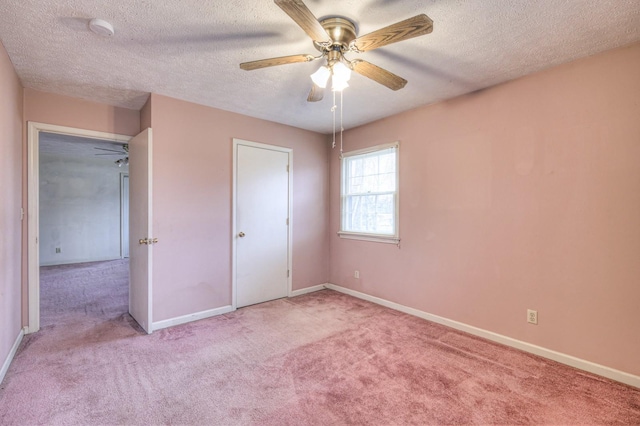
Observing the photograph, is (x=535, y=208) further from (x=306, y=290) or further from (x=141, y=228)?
(x=141, y=228)

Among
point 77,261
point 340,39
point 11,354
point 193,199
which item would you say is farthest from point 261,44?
point 77,261

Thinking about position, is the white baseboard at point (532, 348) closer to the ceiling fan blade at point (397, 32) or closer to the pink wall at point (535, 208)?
the pink wall at point (535, 208)

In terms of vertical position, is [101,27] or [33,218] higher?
[101,27]

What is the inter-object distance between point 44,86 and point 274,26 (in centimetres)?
248

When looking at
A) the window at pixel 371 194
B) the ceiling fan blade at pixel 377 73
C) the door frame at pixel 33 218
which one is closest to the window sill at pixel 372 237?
the window at pixel 371 194

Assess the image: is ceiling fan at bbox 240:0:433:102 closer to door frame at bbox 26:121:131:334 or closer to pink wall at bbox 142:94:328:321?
pink wall at bbox 142:94:328:321

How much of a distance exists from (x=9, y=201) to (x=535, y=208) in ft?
14.4

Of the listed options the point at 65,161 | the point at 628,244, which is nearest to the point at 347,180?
the point at 628,244

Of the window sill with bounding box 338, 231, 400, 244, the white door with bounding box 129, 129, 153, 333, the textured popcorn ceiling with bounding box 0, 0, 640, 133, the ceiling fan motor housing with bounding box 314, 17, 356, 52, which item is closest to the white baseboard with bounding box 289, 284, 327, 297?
the window sill with bounding box 338, 231, 400, 244

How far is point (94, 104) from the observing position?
3.26 meters

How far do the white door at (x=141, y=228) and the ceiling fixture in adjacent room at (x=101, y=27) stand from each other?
1130 millimetres

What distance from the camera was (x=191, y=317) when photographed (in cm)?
335

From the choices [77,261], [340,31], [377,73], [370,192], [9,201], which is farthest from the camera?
[77,261]

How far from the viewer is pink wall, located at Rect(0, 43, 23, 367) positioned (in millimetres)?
2225
